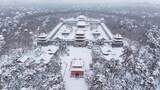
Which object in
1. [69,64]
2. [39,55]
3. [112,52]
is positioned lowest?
[69,64]

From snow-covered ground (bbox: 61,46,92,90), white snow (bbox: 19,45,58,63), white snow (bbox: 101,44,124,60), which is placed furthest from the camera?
white snow (bbox: 101,44,124,60)

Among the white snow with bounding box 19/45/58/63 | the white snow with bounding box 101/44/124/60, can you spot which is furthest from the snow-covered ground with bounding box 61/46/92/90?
the white snow with bounding box 101/44/124/60

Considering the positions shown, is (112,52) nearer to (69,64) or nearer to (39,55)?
(69,64)

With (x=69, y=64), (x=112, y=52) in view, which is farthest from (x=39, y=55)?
(x=112, y=52)

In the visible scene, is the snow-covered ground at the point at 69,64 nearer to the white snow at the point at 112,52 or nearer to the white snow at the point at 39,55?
the white snow at the point at 39,55

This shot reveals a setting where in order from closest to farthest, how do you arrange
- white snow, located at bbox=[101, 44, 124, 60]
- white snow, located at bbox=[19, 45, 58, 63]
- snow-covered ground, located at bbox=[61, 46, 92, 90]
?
snow-covered ground, located at bbox=[61, 46, 92, 90] → white snow, located at bbox=[19, 45, 58, 63] → white snow, located at bbox=[101, 44, 124, 60]

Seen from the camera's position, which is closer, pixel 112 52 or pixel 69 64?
pixel 69 64

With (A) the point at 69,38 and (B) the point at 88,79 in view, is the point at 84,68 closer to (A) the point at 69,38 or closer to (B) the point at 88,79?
(B) the point at 88,79

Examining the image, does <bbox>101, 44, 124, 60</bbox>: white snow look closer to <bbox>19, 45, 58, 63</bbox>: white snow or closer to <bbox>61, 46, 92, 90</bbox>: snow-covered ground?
<bbox>61, 46, 92, 90</bbox>: snow-covered ground
